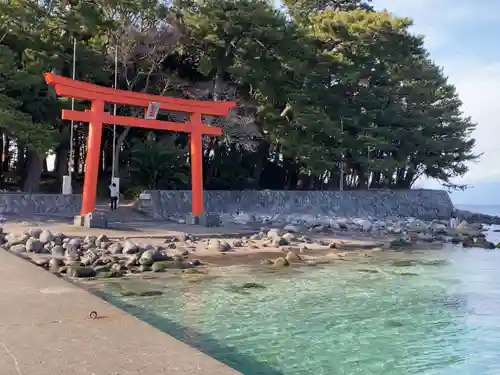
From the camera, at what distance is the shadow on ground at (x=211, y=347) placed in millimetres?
4926

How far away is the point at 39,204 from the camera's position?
18.2 metres

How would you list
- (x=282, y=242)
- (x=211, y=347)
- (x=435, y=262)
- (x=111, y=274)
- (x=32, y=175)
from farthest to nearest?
(x=32, y=175), (x=282, y=242), (x=435, y=262), (x=111, y=274), (x=211, y=347)

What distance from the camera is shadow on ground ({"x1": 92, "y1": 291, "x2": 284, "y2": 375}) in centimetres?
493

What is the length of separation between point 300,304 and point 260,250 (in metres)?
5.41

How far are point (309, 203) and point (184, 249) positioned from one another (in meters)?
13.5

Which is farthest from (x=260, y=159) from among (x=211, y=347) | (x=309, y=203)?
(x=211, y=347)

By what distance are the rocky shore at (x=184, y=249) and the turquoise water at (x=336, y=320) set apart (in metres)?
1.21

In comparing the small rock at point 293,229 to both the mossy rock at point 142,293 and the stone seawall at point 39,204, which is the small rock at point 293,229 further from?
the mossy rock at point 142,293

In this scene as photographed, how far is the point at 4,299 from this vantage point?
510cm

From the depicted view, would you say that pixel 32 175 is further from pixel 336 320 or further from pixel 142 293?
pixel 336 320

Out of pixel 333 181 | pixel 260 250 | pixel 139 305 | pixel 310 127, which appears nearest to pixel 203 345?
pixel 139 305

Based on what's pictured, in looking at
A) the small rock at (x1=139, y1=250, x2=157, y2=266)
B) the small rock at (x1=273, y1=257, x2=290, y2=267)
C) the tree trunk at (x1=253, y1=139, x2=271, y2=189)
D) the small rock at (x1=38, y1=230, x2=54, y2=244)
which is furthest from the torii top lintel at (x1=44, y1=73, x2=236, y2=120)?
the tree trunk at (x1=253, y1=139, x2=271, y2=189)

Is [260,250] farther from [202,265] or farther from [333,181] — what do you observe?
[333,181]

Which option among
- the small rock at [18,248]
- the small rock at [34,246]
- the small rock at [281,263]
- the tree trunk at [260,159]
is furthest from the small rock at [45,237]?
the tree trunk at [260,159]
